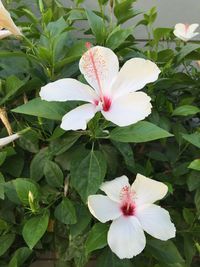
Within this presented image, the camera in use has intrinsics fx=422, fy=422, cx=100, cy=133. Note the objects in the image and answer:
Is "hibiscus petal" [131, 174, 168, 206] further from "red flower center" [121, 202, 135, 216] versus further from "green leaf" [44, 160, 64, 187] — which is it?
"green leaf" [44, 160, 64, 187]

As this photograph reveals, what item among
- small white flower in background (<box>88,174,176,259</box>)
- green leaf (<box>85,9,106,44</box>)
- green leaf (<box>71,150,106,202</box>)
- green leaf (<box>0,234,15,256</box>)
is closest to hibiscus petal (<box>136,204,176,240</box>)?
small white flower in background (<box>88,174,176,259</box>)

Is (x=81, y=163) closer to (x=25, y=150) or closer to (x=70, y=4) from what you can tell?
(x=25, y=150)

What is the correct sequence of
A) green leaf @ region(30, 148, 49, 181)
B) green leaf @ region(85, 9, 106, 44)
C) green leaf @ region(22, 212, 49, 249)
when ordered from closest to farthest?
1. green leaf @ region(22, 212, 49, 249)
2. green leaf @ region(30, 148, 49, 181)
3. green leaf @ region(85, 9, 106, 44)

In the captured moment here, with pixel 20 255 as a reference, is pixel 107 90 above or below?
above

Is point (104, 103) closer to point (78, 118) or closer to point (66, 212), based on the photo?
point (78, 118)

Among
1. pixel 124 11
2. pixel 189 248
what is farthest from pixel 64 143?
pixel 124 11
